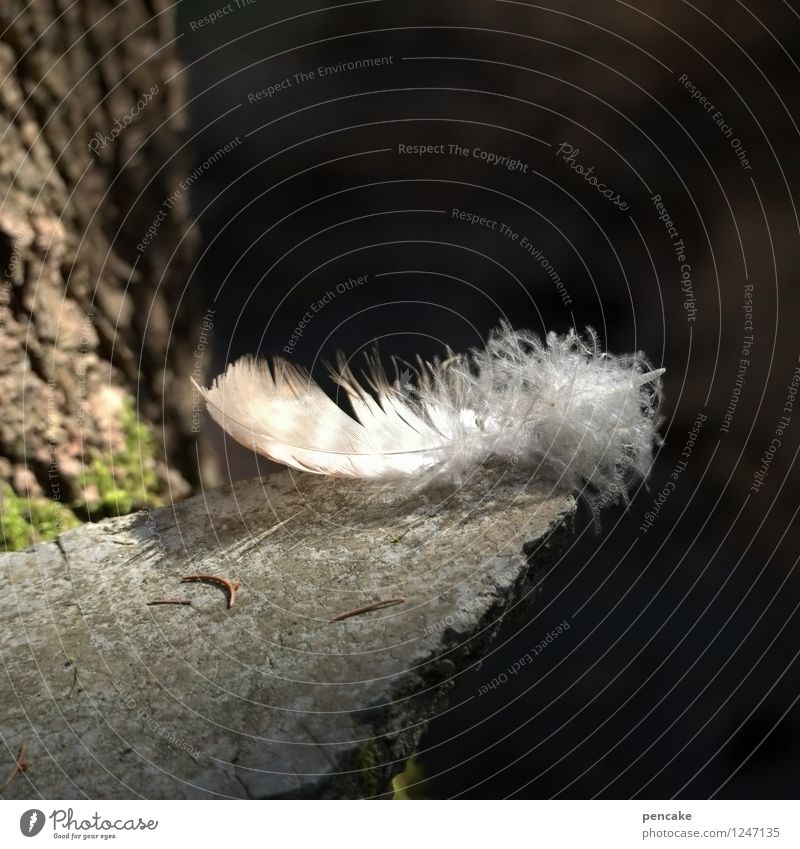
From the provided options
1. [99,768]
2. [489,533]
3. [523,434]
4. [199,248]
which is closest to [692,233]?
[523,434]

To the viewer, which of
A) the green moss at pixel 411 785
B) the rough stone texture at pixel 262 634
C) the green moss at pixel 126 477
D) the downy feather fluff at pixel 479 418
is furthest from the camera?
the green moss at pixel 411 785

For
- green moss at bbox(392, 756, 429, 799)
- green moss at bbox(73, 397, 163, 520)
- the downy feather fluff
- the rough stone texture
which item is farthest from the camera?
green moss at bbox(392, 756, 429, 799)

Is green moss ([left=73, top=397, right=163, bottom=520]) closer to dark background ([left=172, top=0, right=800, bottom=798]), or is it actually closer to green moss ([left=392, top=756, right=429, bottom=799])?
dark background ([left=172, top=0, right=800, bottom=798])

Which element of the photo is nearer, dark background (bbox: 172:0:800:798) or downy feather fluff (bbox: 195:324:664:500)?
downy feather fluff (bbox: 195:324:664:500)

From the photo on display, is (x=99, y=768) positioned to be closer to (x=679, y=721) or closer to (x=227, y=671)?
(x=227, y=671)

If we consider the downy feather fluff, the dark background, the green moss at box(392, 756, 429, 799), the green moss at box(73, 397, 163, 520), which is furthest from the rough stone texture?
the green moss at box(392, 756, 429, 799)

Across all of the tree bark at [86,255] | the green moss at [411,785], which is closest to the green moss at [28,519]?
the tree bark at [86,255]

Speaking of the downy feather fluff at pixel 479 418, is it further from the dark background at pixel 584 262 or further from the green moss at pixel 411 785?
the green moss at pixel 411 785
